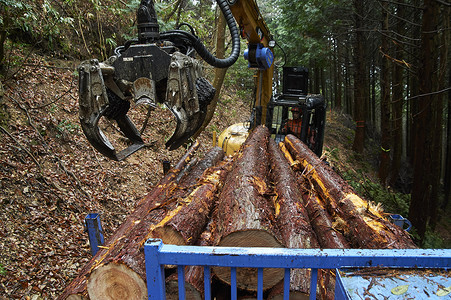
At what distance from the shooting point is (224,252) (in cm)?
167

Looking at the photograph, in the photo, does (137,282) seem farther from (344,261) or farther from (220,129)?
(220,129)

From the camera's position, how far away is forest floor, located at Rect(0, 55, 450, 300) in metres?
4.13

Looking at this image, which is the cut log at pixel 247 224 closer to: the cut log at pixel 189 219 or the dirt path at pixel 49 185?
the cut log at pixel 189 219

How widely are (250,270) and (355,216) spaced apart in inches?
53.6

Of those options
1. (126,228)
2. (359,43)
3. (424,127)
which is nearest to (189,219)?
(126,228)

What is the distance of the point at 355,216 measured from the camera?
113 inches

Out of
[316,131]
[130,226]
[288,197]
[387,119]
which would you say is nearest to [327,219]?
[288,197]

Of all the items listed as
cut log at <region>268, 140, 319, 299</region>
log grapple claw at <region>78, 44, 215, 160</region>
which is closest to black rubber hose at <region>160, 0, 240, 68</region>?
log grapple claw at <region>78, 44, 215, 160</region>

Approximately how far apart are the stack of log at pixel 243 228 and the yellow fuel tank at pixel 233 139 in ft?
11.3

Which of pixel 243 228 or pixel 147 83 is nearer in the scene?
pixel 243 228

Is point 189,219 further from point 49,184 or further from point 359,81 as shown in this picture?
point 359,81

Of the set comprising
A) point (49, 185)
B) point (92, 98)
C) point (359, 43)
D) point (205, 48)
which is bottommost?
→ point (49, 185)

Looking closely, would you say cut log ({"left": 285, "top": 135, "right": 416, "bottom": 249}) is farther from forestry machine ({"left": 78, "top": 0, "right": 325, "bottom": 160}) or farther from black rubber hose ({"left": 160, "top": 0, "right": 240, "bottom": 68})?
black rubber hose ({"left": 160, "top": 0, "right": 240, "bottom": 68})

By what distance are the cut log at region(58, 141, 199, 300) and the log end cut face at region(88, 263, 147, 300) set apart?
5.1 inches
